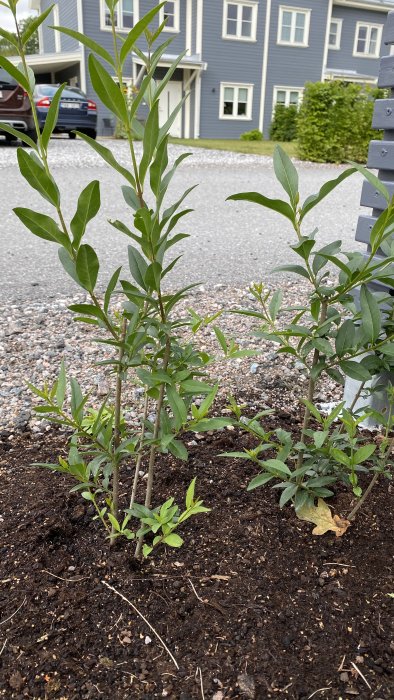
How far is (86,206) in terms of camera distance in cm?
126

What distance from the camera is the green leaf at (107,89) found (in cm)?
116

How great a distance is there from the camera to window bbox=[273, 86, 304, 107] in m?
27.0

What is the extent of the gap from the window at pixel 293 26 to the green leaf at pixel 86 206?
1114 inches

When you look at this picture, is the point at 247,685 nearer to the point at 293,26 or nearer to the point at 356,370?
the point at 356,370

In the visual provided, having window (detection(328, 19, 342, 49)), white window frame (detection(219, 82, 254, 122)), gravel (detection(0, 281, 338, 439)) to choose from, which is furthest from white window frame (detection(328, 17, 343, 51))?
gravel (detection(0, 281, 338, 439))

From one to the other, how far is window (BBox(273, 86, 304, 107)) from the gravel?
25369mm

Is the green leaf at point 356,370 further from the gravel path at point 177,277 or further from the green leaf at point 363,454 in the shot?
the gravel path at point 177,277

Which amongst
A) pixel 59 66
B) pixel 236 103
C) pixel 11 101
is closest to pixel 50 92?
pixel 11 101

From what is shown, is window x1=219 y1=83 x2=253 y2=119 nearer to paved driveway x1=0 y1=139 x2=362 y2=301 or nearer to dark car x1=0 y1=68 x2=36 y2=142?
paved driveway x1=0 y1=139 x2=362 y2=301

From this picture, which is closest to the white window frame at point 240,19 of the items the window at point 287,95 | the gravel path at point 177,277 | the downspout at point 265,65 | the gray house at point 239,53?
the gray house at point 239,53

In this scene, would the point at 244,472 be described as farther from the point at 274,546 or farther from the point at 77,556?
the point at 77,556

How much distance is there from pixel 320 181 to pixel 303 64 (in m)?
18.0

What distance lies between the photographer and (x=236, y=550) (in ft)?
5.94

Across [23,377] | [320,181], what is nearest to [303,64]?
[320,181]
